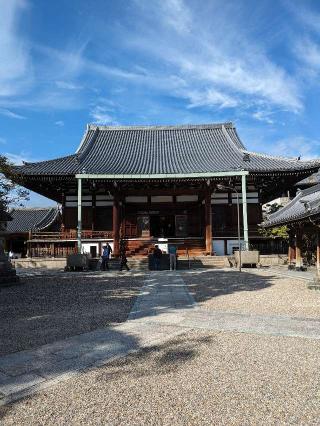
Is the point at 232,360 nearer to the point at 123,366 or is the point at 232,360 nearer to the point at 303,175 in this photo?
the point at 123,366

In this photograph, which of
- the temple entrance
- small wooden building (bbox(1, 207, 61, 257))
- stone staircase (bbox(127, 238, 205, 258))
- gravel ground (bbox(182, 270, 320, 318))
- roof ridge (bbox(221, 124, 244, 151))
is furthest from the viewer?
small wooden building (bbox(1, 207, 61, 257))

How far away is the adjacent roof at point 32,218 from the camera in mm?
32500

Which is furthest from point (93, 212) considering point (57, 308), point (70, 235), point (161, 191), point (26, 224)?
point (57, 308)

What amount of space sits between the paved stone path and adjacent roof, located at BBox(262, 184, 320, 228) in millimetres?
5470

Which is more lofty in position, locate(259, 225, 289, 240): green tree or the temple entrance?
the temple entrance

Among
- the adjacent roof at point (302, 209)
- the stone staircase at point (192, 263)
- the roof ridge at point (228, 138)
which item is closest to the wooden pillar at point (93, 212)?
the stone staircase at point (192, 263)

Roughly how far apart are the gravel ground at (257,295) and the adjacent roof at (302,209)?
222 cm

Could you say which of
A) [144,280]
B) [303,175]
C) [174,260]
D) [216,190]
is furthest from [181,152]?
[144,280]

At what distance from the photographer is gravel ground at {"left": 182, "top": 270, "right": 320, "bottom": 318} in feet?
24.4

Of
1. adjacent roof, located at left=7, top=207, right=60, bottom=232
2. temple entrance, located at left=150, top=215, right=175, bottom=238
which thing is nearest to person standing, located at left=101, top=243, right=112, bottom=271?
temple entrance, located at left=150, top=215, right=175, bottom=238

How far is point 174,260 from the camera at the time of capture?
1742 centimetres

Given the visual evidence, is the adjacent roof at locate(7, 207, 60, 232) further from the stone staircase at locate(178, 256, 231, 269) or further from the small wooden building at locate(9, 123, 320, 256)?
the stone staircase at locate(178, 256, 231, 269)

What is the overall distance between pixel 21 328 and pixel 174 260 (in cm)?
1182

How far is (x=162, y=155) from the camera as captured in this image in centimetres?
2447
